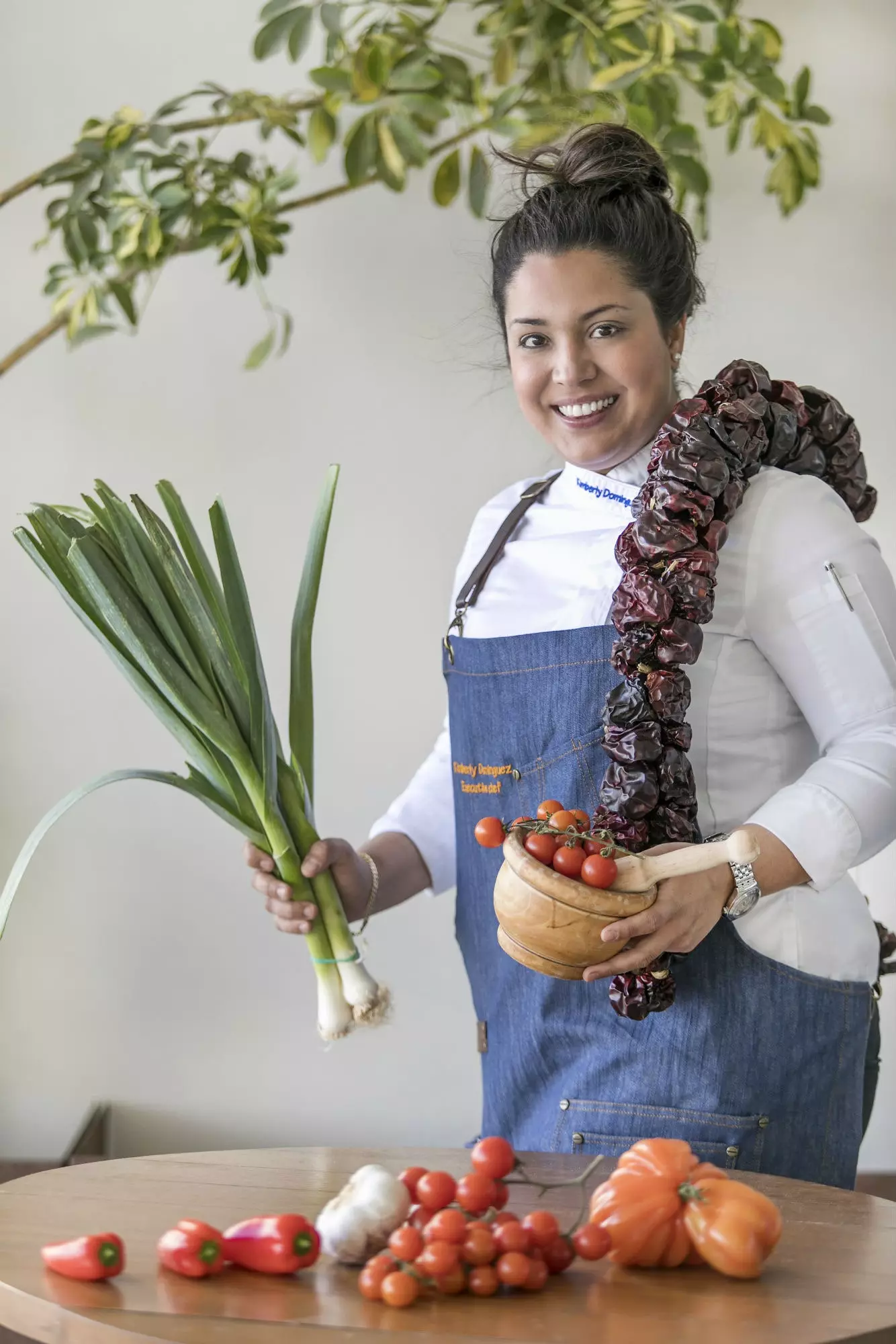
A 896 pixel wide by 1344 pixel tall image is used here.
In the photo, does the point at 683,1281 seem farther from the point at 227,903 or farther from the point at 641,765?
the point at 227,903

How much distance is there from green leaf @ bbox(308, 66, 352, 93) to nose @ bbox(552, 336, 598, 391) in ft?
3.16

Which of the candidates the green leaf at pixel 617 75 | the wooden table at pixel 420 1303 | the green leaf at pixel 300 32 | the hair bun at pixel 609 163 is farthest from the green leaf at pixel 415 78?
the wooden table at pixel 420 1303

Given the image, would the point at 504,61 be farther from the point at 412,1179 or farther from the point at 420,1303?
the point at 420,1303

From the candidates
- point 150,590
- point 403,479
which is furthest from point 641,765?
point 403,479

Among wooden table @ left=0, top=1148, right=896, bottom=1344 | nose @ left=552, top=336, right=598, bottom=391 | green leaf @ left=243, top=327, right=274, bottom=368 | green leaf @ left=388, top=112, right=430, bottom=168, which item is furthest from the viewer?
green leaf @ left=243, top=327, right=274, bottom=368

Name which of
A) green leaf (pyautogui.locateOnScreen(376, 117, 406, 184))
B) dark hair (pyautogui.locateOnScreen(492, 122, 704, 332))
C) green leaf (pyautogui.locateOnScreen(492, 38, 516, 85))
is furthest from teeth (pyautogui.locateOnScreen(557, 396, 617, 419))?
green leaf (pyautogui.locateOnScreen(492, 38, 516, 85))

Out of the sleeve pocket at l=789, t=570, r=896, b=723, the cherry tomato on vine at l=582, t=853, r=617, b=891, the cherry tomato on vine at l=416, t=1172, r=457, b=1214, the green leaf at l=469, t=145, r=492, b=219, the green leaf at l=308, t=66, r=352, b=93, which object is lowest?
the cherry tomato on vine at l=416, t=1172, r=457, b=1214

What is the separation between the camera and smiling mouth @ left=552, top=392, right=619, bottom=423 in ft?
5.20

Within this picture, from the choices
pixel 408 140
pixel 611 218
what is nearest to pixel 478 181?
pixel 408 140

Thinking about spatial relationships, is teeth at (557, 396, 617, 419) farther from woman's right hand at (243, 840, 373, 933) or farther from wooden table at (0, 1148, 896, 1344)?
wooden table at (0, 1148, 896, 1344)

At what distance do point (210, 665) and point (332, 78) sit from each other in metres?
1.17

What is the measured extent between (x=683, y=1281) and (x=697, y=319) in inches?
84.6

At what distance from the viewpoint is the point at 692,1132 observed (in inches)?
56.2

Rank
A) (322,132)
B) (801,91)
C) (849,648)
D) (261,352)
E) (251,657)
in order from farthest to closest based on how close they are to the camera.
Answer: (261,352) → (801,91) → (322,132) → (251,657) → (849,648)
